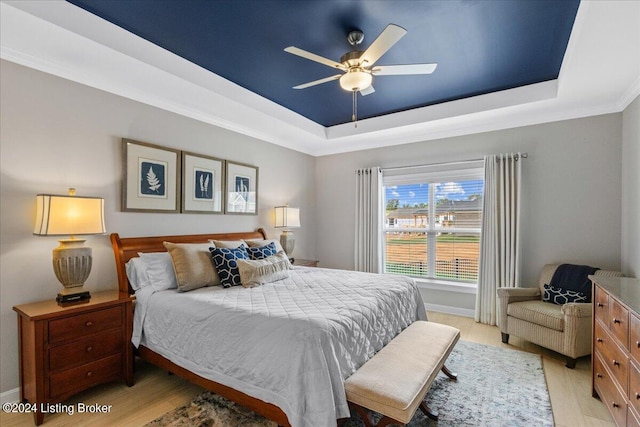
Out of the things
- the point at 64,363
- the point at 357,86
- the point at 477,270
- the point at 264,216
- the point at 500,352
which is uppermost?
the point at 357,86

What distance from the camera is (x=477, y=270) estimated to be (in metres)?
4.20

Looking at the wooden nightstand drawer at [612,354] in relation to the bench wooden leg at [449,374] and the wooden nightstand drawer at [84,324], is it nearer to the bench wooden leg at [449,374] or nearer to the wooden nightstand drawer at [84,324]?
the bench wooden leg at [449,374]

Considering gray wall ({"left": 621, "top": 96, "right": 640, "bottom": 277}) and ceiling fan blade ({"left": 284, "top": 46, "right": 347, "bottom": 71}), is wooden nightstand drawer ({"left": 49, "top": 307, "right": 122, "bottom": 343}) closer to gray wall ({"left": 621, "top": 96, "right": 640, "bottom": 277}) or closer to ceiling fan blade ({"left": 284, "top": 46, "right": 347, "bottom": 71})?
ceiling fan blade ({"left": 284, "top": 46, "right": 347, "bottom": 71})

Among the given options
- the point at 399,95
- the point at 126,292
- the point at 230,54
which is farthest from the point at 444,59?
the point at 126,292

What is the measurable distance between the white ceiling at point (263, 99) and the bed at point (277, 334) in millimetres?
1489

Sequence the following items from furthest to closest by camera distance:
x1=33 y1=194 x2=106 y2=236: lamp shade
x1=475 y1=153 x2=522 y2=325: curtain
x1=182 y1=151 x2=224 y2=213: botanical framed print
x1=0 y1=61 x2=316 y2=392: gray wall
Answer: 1. x1=475 y1=153 x2=522 y2=325: curtain
2. x1=182 y1=151 x2=224 y2=213: botanical framed print
3. x1=0 y1=61 x2=316 y2=392: gray wall
4. x1=33 y1=194 x2=106 y2=236: lamp shade

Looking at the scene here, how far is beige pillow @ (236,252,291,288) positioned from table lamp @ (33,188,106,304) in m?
1.17

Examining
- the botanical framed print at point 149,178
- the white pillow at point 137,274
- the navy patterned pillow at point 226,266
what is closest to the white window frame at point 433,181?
the navy patterned pillow at point 226,266

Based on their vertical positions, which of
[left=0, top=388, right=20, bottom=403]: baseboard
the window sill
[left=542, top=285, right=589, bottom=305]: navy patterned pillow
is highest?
[left=542, top=285, right=589, bottom=305]: navy patterned pillow

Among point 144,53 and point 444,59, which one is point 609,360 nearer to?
point 444,59

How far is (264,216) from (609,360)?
3.83m

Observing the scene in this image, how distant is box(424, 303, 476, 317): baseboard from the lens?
426 cm

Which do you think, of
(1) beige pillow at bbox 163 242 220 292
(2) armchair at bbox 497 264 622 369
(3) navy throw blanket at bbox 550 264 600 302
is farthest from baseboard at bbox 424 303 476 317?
(1) beige pillow at bbox 163 242 220 292

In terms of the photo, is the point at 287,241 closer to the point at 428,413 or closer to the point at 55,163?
the point at 55,163
